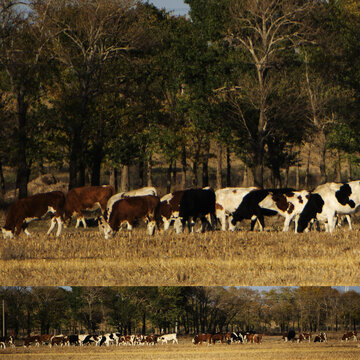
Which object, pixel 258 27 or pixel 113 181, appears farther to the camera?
pixel 113 181

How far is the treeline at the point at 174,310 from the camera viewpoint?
13164 mm

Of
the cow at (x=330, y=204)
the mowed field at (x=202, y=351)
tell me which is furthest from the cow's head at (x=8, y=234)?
the mowed field at (x=202, y=351)

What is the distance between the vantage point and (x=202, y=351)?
41.8 ft

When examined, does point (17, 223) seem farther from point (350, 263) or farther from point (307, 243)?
point (350, 263)

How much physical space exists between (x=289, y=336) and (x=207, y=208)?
57.0 feet

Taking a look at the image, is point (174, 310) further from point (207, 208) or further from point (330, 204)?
point (207, 208)

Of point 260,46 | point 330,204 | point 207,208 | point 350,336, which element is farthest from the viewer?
point 260,46

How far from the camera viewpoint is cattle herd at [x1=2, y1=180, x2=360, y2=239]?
28078 millimetres

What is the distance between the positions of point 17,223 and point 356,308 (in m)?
17.6

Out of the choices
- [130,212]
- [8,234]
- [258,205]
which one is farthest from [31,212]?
[258,205]

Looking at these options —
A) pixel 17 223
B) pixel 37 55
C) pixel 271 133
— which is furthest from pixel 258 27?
pixel 17 223

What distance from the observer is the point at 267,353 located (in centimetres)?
1302

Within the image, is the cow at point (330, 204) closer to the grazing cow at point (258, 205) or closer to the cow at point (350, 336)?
the grazing cow at point (258, 205)

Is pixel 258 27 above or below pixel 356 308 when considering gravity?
above
